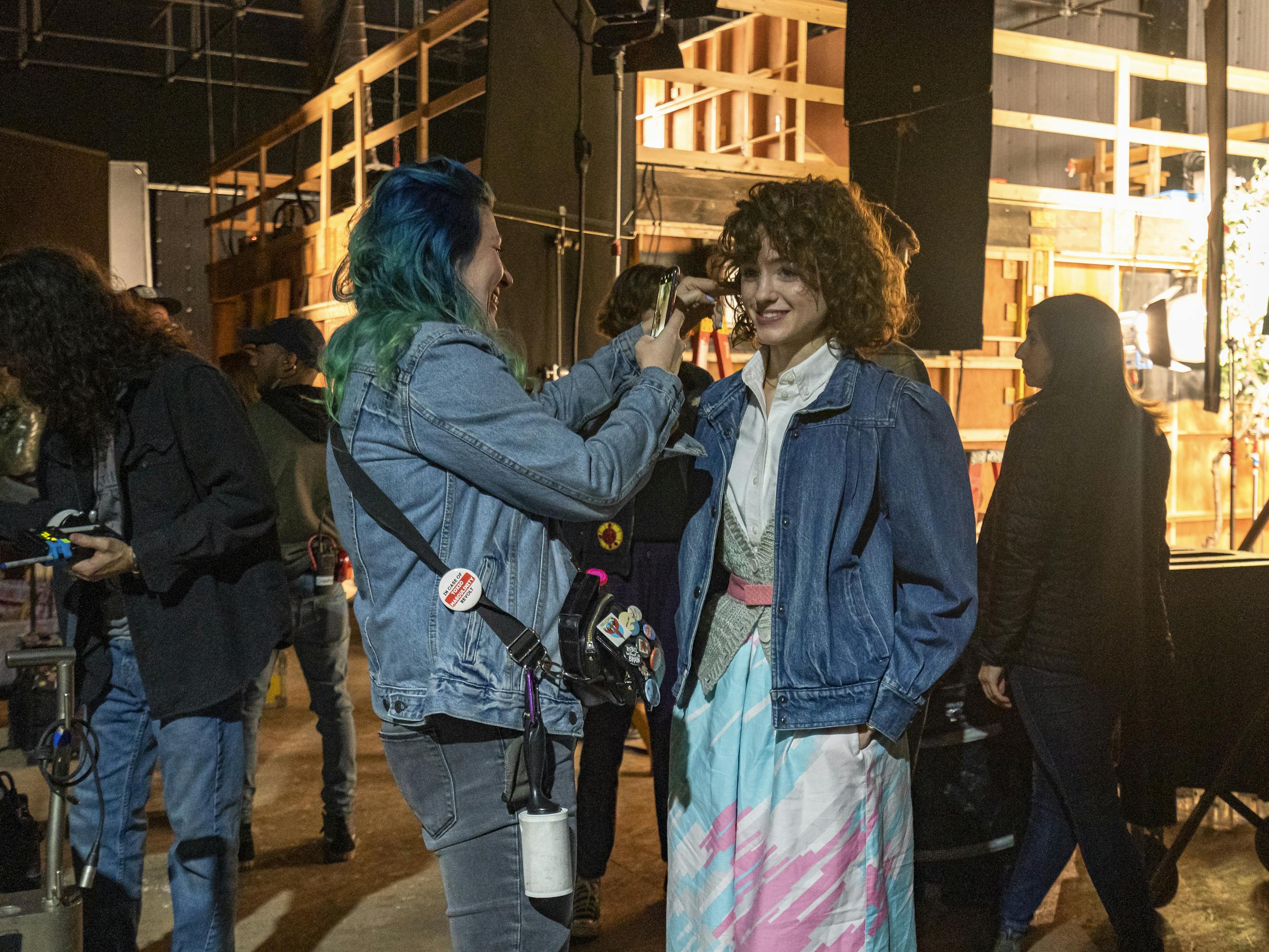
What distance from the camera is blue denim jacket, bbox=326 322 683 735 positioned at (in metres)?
1.61

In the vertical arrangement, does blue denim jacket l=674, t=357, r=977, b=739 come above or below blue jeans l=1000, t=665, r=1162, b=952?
above

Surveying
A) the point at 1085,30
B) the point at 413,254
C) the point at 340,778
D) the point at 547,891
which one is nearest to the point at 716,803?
the point at 547,891

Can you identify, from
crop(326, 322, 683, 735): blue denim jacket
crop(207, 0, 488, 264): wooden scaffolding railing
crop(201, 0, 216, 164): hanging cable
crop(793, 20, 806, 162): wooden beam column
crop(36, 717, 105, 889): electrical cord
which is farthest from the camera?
crop(201, 0, 216, 164): hanging cable

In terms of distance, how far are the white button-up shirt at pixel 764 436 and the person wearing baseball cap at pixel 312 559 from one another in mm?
2297

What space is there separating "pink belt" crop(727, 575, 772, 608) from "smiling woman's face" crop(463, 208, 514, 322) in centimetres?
68

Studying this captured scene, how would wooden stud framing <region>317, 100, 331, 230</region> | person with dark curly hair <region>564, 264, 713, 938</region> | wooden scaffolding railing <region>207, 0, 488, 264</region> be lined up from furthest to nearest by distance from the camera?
wooden stud framing <region>317, 100, 331, 230</region>, wooden scaffolding railing <region>207, 0, 488, 264</region>, person with dark curly hair <region>564, 264, 713, 938</region>

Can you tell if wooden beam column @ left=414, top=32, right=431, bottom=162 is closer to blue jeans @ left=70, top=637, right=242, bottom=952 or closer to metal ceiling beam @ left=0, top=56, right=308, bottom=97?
blue jeans @ left=70, top=637, right=242, bottom=952

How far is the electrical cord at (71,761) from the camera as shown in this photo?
215 centimetres

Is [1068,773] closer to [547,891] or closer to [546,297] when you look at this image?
[547,891]

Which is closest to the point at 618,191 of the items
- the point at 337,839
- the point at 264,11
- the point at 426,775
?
the point at 337,839

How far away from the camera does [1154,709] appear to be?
11.8 feet

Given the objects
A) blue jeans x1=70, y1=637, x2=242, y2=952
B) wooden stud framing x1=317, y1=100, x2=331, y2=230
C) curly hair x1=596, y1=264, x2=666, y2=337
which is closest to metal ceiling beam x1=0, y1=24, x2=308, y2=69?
wooden stud framing x1=317, y1=100, x2=331, y2=230

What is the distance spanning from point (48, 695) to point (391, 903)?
169 cm

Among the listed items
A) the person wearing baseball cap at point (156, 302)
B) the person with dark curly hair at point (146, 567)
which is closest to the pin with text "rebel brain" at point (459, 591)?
the person with dark curly hair at point (146, 567)
